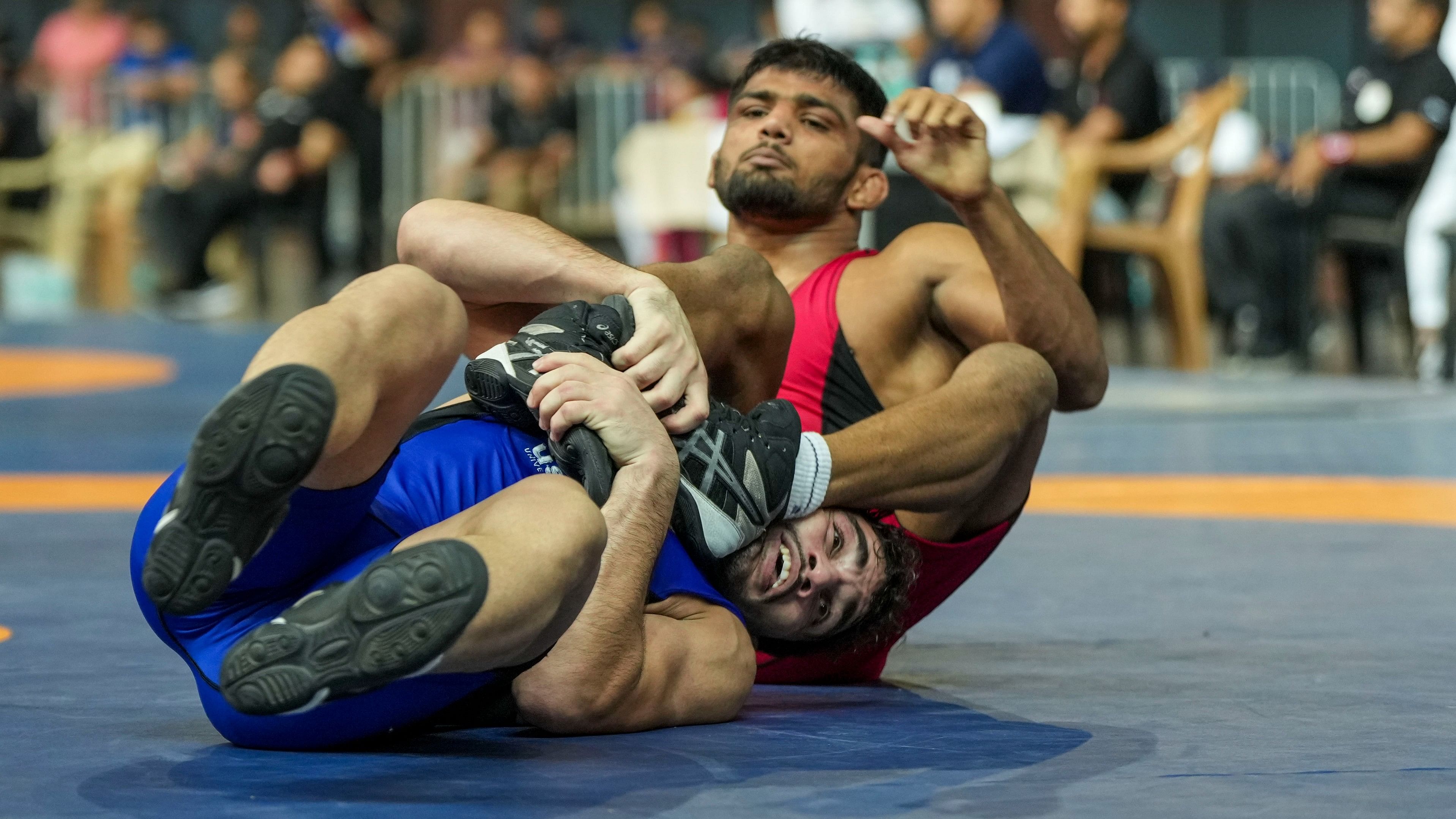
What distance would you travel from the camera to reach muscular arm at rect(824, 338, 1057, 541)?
270 centimetres

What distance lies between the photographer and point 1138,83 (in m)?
8.41

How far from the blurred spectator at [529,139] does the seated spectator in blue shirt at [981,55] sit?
4.16 m

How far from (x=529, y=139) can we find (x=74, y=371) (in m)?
3.86

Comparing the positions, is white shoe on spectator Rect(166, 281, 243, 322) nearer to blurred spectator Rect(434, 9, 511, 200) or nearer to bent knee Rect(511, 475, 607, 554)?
blurred spectator Rect(434, 9, 511, 200)

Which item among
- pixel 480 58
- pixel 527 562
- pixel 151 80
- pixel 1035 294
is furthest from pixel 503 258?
pixel 151 80

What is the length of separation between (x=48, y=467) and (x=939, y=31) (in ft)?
14.8

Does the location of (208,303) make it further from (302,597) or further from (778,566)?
(302,597)

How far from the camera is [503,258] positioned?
263cm

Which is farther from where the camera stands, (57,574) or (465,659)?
(57,574)

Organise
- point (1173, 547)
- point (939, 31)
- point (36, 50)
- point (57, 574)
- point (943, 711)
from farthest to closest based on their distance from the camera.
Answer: point (36, 50)
point (939, 31)
point (1173, 547)
point (57, 574)
point (943, 711)

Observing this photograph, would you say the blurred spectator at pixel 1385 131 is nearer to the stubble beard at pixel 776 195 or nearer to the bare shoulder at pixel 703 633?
the stubble beard at pixel 776 195

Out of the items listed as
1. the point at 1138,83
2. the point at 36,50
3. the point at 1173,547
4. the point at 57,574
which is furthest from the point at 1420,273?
the point at 36,50

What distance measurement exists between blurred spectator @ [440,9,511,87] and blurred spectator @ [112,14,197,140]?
184cm

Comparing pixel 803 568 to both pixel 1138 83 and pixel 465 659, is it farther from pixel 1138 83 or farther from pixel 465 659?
pixel 1138 83
